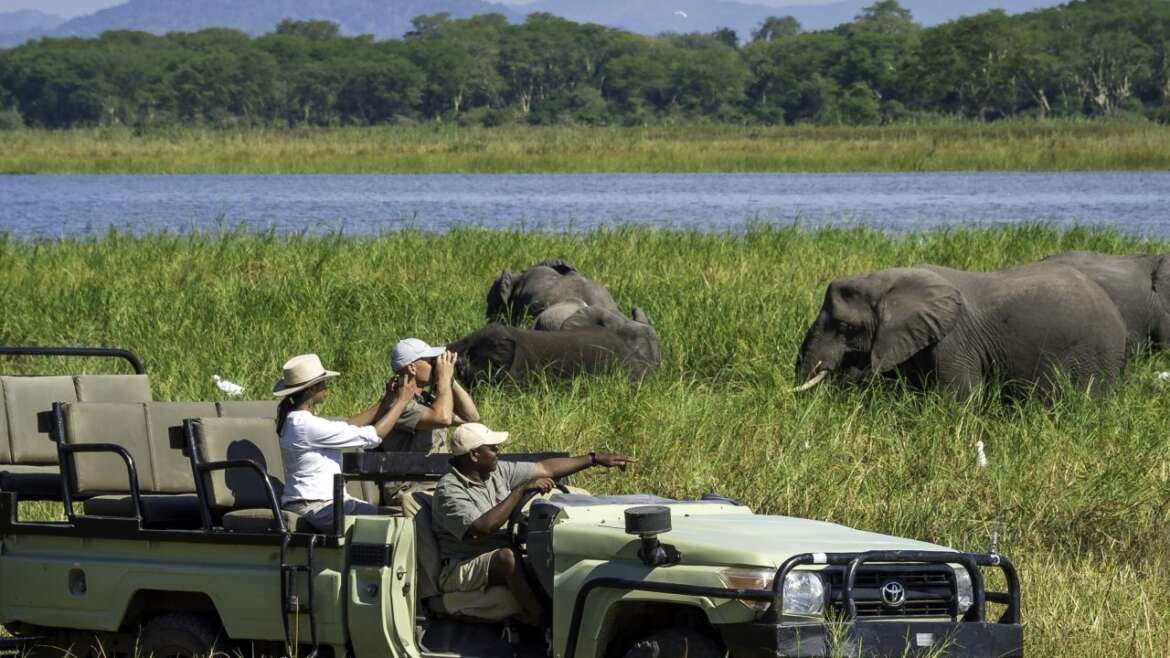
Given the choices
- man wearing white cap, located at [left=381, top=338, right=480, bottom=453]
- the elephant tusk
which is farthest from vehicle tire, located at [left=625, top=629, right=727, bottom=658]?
the elephant tusk

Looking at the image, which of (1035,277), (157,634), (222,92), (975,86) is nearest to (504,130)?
(975,86)

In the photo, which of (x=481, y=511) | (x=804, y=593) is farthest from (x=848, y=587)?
(x=481, y=511)

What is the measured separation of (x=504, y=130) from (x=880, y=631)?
222 feet

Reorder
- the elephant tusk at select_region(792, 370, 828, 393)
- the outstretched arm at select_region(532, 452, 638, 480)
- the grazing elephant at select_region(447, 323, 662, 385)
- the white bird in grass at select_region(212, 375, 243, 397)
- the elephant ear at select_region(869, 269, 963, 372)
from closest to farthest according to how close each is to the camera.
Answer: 1. the outstretched arm at select_region(532, 452, 638, 480)
2. the white bird in grass at select_region(212, 375, 243, 397)
3. the elephant tusk at select_region(792, 370, 828, 393)
4. the elephant ear at select_region(869, 269, 963, 372)
5. the grazing elephant at select_region(447, 323, 662, 385)

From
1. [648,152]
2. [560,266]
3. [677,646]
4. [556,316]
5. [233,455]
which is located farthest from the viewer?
[648,152]

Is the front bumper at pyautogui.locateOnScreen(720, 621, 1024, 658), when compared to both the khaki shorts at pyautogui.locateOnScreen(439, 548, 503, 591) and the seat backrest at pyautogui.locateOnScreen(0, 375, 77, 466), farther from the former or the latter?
the seat backrest at pyautogui.locateOnScreen(0, 375, 77, 466)

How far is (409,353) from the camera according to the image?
298 inches

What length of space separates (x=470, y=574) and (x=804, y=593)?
4.00 ft

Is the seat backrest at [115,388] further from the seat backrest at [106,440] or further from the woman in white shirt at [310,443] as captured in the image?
the woman in white shirt at [310,443]

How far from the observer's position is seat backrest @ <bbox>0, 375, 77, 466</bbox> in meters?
8.85

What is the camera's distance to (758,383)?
A: 13.0 metres

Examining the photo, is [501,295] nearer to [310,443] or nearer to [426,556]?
[310,443]

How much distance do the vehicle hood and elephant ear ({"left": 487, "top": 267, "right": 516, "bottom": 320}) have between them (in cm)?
1032

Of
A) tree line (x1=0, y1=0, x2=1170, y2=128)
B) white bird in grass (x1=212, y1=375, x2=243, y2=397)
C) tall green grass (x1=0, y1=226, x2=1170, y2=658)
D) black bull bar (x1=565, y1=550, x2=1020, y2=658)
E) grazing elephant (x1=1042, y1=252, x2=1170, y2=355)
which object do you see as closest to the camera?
black bull bar (x1=565, y1=550, x2=1020, y2=658)
